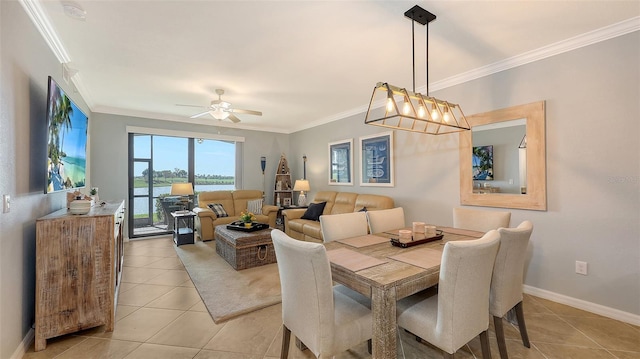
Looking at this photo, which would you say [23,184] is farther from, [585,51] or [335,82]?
[585,51]

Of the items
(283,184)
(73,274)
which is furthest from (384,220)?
(283,184)

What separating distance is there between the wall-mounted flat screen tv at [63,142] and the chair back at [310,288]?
6.70 ft

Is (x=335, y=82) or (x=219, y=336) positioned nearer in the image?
(x=219, y=336)

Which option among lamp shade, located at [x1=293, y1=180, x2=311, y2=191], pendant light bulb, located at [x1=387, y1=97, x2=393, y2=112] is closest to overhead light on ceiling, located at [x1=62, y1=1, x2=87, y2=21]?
pendant light bulb, located at [x1=387, y1=97, x2=393, y2=112]

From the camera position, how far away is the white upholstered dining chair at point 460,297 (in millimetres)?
1367

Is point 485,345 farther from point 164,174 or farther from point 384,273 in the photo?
point 164,174

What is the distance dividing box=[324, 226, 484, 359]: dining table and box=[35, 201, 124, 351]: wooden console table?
1.84 m

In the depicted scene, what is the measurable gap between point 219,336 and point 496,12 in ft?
11.0

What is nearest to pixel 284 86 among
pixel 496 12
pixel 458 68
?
pixel 458 68

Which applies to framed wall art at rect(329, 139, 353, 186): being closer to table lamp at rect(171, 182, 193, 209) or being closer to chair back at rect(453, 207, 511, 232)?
chair back at rect(453, 207, 511, 232)

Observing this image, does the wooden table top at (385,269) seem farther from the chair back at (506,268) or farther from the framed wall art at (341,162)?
the framed wall art at (341,162)

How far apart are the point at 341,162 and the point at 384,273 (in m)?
4.06

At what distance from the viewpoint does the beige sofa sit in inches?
170

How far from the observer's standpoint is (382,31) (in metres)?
2.38
